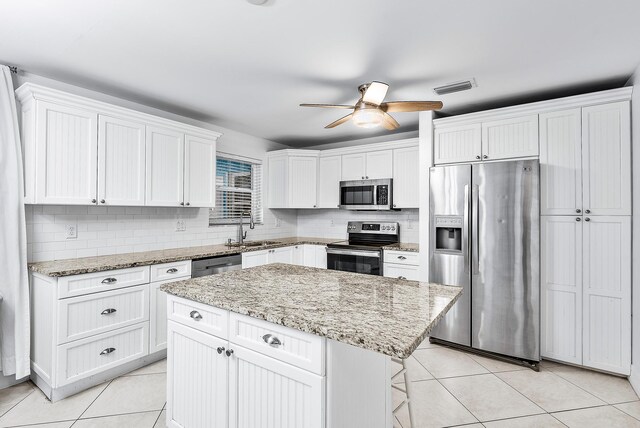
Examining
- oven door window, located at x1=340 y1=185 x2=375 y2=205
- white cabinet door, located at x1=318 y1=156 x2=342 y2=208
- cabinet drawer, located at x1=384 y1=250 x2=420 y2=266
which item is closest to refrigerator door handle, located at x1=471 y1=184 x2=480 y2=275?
cabinet drawer, located at x1=384 y1=250 x2=420 y2=266

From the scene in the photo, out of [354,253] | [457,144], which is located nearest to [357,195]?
[354,253]

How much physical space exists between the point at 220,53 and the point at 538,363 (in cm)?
353

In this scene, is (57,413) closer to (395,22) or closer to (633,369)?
(395,22)

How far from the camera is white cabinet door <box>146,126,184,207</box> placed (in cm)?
304

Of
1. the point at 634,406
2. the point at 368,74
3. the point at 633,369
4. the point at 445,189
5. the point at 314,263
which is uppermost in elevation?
the point at 368,74

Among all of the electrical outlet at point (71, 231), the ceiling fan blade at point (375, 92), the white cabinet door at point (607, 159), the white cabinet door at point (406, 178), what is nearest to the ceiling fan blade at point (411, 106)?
the ceiling fan blade at point (375, 92)

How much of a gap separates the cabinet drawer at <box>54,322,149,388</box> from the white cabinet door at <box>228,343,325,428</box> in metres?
1.58

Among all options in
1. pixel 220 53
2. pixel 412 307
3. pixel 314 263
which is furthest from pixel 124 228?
pixel 412 307

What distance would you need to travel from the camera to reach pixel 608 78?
2.62m

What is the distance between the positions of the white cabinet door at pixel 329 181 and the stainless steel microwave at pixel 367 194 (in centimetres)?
12

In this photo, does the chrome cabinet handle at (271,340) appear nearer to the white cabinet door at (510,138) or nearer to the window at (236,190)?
the white cabinet door at (510,138)

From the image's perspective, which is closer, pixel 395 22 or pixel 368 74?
pixel 395 22

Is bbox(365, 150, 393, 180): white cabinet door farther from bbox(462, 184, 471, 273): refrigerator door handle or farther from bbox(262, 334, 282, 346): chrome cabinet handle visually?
bbox(262, 334, 282, 346): chrome cabinet handle

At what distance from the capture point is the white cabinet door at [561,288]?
2.70 m
